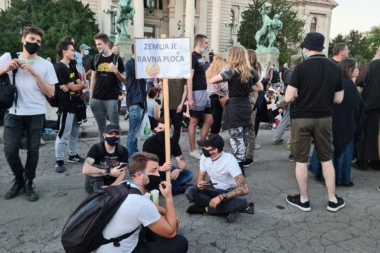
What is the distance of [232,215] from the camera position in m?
3.47

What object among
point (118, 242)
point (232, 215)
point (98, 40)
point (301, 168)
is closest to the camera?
point (118, 242)

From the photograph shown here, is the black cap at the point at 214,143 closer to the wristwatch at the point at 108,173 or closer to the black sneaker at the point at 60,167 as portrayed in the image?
the wristwatch at the point at 108,173

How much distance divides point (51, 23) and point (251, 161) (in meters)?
25.8

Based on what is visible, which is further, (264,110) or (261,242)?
(264,110)

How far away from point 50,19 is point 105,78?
24.7m

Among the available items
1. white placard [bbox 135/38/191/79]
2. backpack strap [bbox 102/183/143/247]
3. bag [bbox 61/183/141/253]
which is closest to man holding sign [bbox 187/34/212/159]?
white placard [bbox 135/38/191/79]

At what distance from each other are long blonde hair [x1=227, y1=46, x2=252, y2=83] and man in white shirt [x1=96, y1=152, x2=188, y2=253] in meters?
2.31

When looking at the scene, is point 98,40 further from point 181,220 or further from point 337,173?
point 337,173

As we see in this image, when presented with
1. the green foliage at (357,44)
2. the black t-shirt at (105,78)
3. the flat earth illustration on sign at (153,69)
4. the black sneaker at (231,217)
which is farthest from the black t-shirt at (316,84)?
the green foliage at (357,44)

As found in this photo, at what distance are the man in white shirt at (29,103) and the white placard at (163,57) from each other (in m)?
1.20

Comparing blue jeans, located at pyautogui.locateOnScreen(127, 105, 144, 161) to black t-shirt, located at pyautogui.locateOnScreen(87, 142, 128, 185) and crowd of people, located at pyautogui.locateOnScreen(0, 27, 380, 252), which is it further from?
black t-shirt, located at pyautogui.locateOnScreen(87, 142, 128, 185)

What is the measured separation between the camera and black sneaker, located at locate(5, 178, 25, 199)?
3960mm

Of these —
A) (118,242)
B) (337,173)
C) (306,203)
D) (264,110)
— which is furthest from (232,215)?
(264,110)

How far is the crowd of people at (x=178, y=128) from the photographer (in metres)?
2.56
